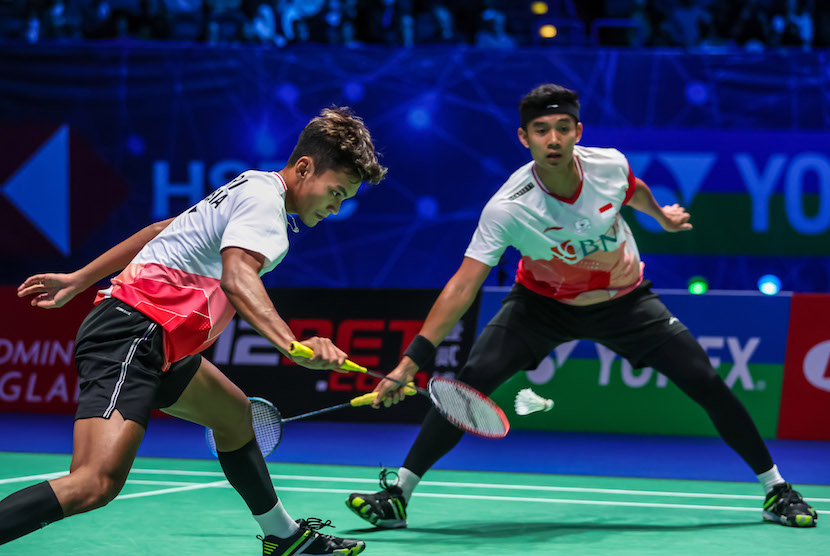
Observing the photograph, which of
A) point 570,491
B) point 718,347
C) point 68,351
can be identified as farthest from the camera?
point 68,351

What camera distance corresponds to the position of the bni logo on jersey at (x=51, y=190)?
11.6 metres

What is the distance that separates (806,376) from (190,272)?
17.6 feet

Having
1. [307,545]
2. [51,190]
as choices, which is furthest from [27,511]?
[51,190]

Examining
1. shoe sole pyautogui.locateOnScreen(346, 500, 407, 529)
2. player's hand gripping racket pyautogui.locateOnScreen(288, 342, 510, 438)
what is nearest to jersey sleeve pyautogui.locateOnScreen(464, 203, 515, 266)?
player's hand gripping racket pyautogui.locateOnScreen(288, 342, 510, 438)

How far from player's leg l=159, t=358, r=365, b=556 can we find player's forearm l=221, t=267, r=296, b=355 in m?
0.65

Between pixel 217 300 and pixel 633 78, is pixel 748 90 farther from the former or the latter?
pixel 217 300

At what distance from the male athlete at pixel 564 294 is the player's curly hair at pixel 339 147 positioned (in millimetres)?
1144

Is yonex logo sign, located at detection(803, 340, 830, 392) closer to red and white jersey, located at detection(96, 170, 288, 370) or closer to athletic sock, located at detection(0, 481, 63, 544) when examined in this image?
red and white jersey, located at detection(96, 170, 288, 370)

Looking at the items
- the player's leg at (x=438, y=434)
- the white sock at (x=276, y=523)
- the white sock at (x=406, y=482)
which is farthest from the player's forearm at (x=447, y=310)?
the white sock at (x=276, y=523)

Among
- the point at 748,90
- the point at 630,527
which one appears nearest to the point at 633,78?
the point at 748,90

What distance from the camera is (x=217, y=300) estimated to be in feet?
10.9

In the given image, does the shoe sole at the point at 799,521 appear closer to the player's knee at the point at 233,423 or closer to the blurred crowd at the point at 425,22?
the player's knee at the point at 233,423

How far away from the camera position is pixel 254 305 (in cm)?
293

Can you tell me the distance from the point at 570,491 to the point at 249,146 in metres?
7.01
